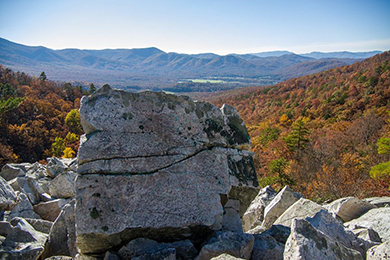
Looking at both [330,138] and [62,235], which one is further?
[330,138]

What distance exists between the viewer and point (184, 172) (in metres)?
5.28

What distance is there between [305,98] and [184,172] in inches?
2498

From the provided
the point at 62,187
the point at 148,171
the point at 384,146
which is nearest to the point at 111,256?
the point at 148,171

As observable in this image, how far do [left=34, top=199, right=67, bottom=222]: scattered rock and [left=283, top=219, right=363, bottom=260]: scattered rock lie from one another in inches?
325

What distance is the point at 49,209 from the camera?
8.99 m

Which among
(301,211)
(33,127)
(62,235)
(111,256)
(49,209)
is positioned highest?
(301,211)

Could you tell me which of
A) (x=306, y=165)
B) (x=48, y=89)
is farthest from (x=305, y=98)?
(x=48, y=89)

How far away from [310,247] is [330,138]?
993 inches

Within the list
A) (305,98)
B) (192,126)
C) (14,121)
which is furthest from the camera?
(305,98)

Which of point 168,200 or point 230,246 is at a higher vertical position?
point 168,200

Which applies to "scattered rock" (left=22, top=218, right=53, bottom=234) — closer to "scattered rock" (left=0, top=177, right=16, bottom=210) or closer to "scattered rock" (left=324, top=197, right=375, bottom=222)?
"scattered rock" (left=0, top=177, right=16, bottom=210)

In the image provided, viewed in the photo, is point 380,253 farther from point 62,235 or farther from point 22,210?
point 22,210

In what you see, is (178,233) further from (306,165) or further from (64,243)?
(306,165)

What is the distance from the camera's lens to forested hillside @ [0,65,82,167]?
40684mm
